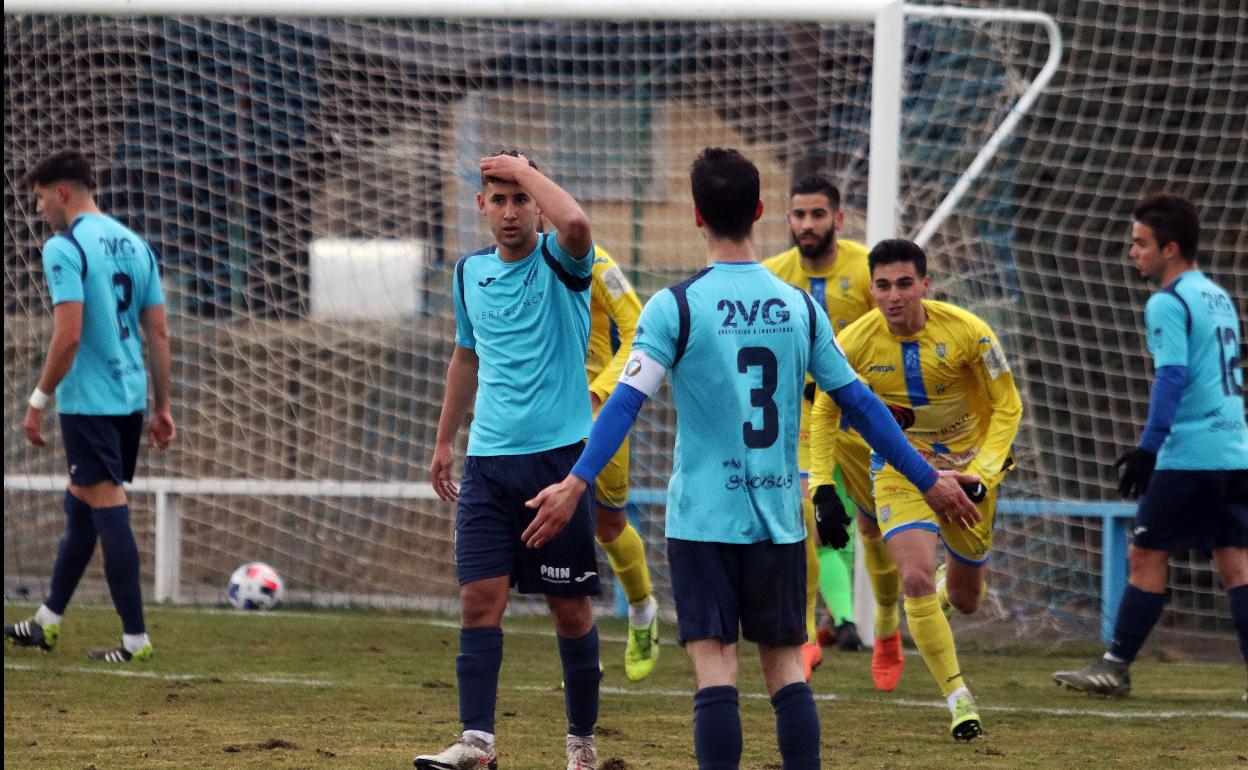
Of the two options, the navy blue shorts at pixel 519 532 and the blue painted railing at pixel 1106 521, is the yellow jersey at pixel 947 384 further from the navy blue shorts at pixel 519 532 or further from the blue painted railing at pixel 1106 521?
the blue painted railing at pixel 1106 521

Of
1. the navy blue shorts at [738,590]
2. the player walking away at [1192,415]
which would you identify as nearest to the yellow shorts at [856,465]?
the player walking away at [1192,415]

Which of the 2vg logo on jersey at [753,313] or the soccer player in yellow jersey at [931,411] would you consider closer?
the 2vg logo on jersey at [753,313]

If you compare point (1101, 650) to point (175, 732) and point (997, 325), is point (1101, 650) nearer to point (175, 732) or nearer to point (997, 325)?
point (997, 325)

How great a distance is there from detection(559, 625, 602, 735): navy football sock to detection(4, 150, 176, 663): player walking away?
117 inches

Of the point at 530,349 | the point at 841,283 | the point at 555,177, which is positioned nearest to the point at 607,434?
the point at 530,349

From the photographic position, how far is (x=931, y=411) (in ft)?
19.2

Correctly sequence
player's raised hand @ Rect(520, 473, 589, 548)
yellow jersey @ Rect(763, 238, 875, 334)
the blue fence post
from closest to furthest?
player's raised hand @ Rect(520, 473, 589, 548) → yellow jersey @ Rect(763, 238, 875, 334) → the blue fence post

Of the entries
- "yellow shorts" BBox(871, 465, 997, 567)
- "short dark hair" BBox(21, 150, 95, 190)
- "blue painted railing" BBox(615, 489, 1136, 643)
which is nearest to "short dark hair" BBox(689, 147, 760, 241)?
"yellow shorts" BBox(871, 465, 997, 567)

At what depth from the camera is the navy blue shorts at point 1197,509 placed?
630cm

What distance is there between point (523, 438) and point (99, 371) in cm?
308

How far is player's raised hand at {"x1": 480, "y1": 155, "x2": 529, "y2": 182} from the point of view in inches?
165

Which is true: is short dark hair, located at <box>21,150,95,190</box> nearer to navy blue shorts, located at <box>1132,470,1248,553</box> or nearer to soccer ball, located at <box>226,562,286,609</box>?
soccer ball, located at <box>226,562,286,609</box>

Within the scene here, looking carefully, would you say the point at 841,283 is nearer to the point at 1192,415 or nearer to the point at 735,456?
the point at 1192,415

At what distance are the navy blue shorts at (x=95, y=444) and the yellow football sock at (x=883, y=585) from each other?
10.6 feet
